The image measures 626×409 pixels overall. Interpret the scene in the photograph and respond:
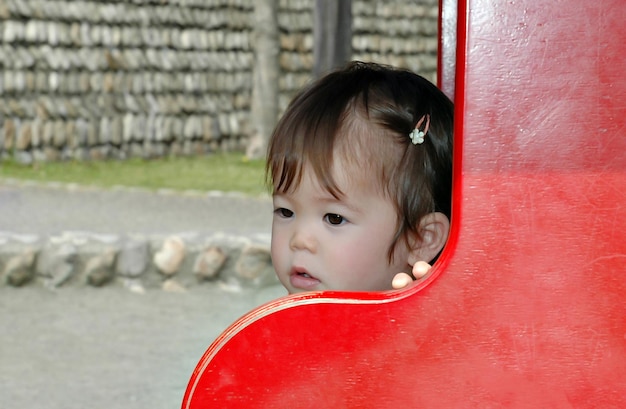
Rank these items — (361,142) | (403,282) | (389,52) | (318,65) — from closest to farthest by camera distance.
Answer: (403,282)
(361,142)
(318,65)
(389,52)

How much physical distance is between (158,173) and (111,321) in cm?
420

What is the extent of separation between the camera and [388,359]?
3.86 ft

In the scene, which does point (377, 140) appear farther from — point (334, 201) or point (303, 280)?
point (303, 280)

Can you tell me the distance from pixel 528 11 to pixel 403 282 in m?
0.50

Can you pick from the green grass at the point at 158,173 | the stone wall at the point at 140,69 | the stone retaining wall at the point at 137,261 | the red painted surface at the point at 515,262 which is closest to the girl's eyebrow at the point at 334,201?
the red painted surface at the point at 515,262

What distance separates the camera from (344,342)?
1.18 meters

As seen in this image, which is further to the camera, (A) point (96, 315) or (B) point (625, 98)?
(A) point (96, 315)

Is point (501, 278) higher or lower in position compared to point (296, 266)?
higher

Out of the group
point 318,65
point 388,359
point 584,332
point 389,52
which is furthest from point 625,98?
point 389,52

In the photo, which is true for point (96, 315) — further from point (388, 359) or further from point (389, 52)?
point (389, 52)

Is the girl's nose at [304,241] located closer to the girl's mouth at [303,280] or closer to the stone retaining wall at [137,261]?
the girl's mouth at [303,280]

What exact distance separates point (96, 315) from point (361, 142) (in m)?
3.06

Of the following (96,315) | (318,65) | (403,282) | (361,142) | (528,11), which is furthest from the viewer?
(318,65)

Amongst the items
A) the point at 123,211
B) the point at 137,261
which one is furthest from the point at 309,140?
the point at 123,211
